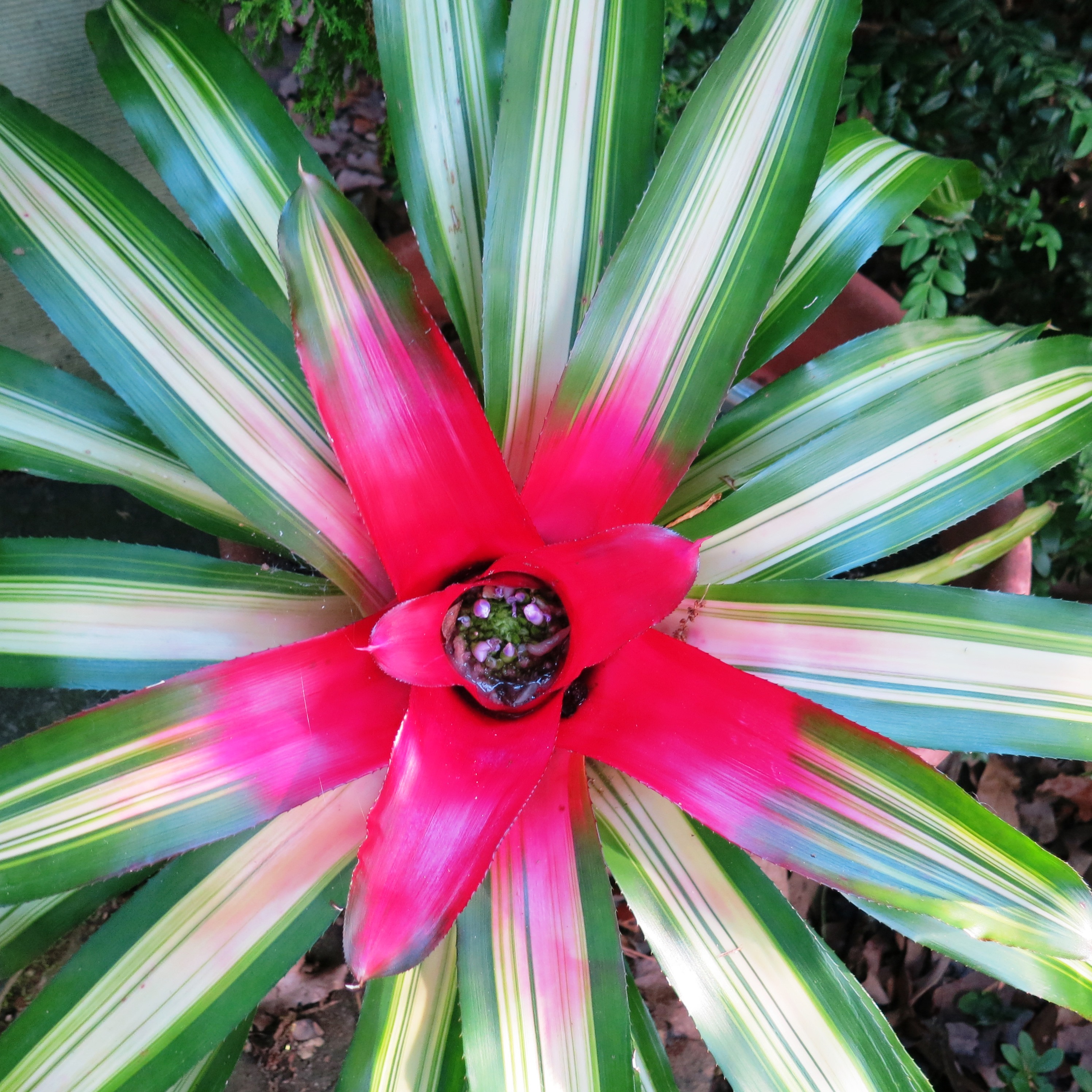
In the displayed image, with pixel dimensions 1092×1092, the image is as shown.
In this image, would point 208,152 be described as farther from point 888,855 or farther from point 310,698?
point 888,855

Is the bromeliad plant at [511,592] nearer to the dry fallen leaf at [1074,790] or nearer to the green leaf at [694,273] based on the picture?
the green leaf at [694,273]

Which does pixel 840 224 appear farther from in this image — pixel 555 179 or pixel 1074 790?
pixel 1074 790

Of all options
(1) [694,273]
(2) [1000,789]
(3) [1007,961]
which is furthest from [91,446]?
(2) [1000,789]

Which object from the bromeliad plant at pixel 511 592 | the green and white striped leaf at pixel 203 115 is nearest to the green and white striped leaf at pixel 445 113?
the bromeliad plant at pixel 511 592

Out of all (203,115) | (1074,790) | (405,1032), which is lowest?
(1074,790)

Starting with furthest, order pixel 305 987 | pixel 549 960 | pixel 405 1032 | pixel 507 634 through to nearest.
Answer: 1. pixel 305 987
2. pixel 405 1032
3. pixel 549 960
4. pixel 507 634

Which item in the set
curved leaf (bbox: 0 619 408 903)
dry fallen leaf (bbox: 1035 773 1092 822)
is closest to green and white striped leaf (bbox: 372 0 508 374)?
curved leaf (bbox: 0 619 408 903)

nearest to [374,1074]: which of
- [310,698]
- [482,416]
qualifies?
[310,698]
